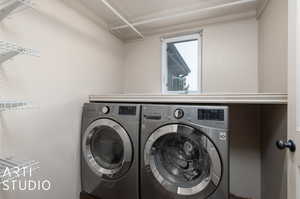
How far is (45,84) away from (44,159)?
0.62 m

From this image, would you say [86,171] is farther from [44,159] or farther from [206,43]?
[206,43]

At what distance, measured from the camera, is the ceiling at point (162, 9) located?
1652mm

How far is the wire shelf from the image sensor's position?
3.02 ft

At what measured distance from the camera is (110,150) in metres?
1.56

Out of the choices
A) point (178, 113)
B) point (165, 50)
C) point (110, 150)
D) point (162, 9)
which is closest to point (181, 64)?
point (165, 50)

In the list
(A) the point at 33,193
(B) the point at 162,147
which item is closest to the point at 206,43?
(B) the point at 162,147

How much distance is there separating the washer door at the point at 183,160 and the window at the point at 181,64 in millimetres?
945

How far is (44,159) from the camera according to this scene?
4.24ft

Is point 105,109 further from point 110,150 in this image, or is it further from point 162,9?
point 162,9

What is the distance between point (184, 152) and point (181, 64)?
4.23ft

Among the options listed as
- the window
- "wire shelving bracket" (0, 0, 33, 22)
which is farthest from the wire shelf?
the window

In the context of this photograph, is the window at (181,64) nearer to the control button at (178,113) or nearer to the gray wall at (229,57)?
the gray wall at (229,57)

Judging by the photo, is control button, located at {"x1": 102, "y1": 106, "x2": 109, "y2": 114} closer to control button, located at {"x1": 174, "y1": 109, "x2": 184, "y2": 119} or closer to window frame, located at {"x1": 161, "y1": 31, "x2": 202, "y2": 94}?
control button, located at {"x1": 174, "y1": 109, "x2": 184, "y2": 119}

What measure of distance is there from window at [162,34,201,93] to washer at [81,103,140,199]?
0.99 m
